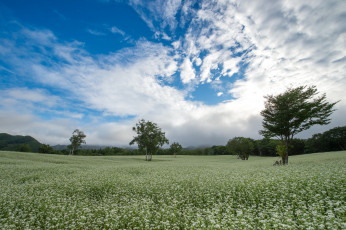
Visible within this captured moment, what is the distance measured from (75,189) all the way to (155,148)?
3764cm

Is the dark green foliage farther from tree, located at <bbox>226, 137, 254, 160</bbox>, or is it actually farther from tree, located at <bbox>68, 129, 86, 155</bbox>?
tree, located at <bbox>68, 129, 86, 155</bbox>

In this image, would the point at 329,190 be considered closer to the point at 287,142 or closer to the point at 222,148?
the point at 287,142

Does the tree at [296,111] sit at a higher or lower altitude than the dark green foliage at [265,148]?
higher

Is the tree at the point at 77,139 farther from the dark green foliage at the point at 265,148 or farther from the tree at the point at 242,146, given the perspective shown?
the dark green foliage at the point at 265,148

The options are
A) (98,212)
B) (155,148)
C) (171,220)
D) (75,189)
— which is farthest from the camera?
(155,148)

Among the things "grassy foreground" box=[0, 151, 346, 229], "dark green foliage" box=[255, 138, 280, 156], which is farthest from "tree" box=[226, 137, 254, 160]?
"grassy foreground" box=[0, 151, 346, 229]

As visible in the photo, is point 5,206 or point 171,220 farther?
point 5,206

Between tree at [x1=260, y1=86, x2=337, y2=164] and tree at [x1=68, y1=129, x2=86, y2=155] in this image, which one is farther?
tree at [x1=68, y1=129, x2=86, y2=155]

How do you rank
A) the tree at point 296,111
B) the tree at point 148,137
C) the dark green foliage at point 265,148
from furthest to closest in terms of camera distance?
the dark green foliage at point 265,148
the tree at point 148,137
the tree at point 296,111

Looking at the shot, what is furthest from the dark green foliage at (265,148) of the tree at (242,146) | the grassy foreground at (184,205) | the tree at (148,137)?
the grassy foreground at (184,205)

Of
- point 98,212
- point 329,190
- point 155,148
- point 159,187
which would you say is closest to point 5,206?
point 98,212

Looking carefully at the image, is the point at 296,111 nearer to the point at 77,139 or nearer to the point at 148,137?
the point at 148,137

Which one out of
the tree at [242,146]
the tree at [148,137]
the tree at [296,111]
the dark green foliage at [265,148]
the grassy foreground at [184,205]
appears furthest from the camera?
the dark green foliage at [265,148]

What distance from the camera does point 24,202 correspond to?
386 inches
